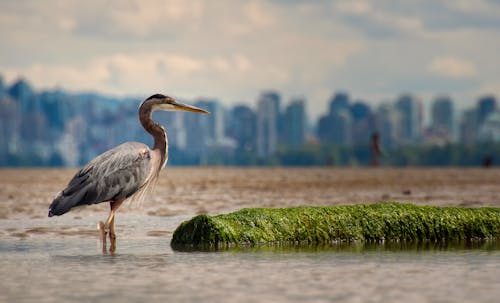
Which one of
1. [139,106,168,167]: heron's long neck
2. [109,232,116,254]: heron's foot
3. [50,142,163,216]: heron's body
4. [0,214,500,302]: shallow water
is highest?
[139,106,168,167]: heron's long neck

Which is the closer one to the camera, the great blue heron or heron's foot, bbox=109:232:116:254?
heron's foot, bbox=109:232:116:254

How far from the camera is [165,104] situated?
61.4ft

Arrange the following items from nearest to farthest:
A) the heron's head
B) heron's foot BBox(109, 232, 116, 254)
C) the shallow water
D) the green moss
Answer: the shallow water
heron's foot BBox(109, 232, 116, 254)
the green moss
the heron's head

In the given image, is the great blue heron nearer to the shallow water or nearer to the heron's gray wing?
the heron's gray wing

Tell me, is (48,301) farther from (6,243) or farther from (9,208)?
(9,208)

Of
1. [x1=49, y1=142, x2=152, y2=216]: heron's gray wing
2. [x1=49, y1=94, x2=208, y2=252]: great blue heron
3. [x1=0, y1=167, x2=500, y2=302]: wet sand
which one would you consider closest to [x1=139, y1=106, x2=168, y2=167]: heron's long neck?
[x1=49, y1=94, x2=208, y2=252]: great blue heron

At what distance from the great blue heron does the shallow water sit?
2.40 ft

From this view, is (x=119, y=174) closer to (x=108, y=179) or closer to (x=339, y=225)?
(x=108, y=179)

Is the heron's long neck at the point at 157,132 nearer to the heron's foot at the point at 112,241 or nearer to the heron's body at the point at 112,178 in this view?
the heron's body at the point at 112,178

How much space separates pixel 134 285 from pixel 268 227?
5.57m

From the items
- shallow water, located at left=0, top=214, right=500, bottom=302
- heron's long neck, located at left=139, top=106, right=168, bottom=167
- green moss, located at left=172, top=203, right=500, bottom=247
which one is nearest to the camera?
shallow water, located at left=0, top=214, right=500, bottom=302

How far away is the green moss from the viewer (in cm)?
1658

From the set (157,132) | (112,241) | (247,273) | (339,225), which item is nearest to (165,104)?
(157,132)

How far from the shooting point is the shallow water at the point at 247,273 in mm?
10914
